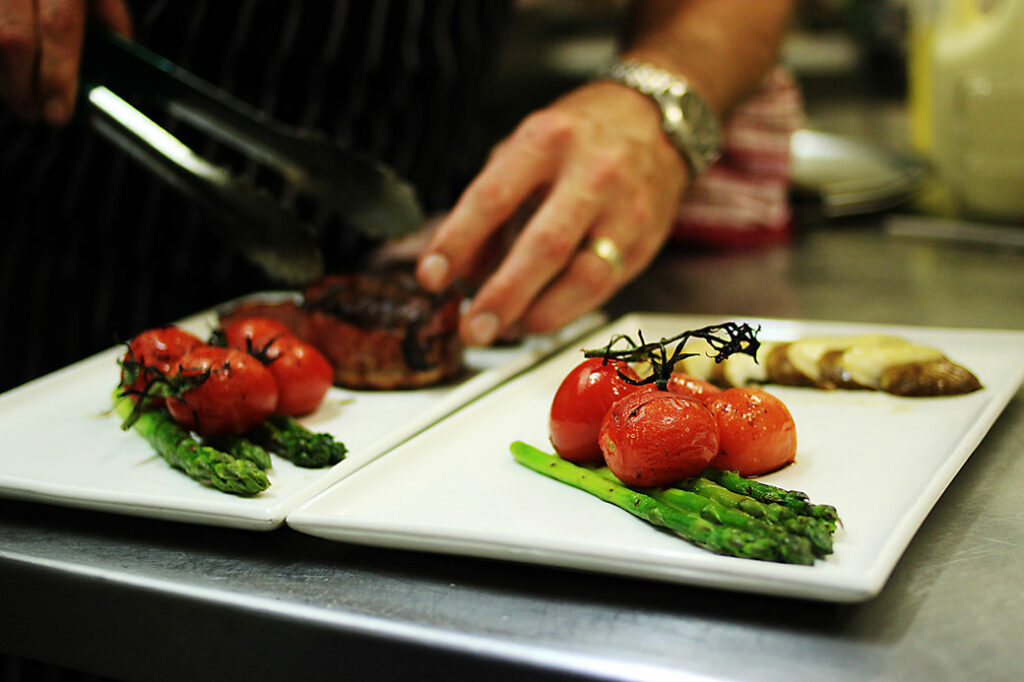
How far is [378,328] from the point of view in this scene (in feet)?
6.30

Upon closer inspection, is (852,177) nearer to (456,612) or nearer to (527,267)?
(527,267)

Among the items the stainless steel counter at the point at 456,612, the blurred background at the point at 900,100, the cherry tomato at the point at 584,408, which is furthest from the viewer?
the blurred background at the point at 900,100

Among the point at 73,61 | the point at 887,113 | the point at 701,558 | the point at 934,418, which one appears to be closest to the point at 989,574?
the point at 701,558

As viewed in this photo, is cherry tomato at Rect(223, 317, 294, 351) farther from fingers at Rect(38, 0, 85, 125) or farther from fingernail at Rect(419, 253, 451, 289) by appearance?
fingers at Rect(38, 0, 85, 125)

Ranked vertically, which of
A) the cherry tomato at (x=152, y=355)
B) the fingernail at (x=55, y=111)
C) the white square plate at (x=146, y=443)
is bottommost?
the white square plate at (x=146, y=443)

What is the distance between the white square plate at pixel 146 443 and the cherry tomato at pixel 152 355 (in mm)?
92

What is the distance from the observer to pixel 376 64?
8.36 ft

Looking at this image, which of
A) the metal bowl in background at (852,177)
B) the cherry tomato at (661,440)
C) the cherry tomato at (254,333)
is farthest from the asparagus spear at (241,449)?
the metal bowl in background at (852,177)

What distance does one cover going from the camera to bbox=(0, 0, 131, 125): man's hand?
174cm

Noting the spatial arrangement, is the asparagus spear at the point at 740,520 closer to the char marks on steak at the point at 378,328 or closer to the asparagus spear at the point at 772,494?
the asparagus spear at the point at 772,494

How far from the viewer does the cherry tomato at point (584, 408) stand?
139 centimetres

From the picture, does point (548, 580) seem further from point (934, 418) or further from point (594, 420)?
point (934, 418)

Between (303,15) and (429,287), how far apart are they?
925 millimetres

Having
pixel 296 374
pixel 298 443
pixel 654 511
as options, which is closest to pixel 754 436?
pixel 654 511
